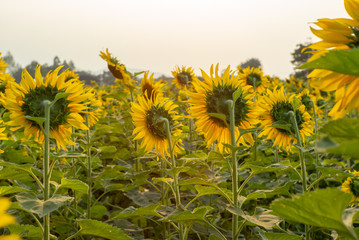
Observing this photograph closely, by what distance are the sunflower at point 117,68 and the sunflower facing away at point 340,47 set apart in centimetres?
279

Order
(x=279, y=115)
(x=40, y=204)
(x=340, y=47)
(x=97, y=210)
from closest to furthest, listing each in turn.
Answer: (x=340, y=47) < (x=40, y=204) < (x=279, y=115) < (x=97, y=210)

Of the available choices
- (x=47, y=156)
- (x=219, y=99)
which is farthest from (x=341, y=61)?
(x=219, y=99)

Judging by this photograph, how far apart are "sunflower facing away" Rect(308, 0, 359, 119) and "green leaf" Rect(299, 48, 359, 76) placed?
0.27 meters

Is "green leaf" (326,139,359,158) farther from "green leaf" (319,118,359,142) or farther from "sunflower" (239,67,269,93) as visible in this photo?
"sunflower" (239,67,269,93)

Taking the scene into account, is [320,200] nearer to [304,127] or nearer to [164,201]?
[304,127]

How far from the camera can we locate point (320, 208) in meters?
0.61

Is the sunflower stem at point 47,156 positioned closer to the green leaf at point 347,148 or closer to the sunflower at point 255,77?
the green leaf at point 347,148

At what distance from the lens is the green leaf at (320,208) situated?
23.3 inches

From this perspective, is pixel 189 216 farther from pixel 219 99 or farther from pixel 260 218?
pixel 219 99

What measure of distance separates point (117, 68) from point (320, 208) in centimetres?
313

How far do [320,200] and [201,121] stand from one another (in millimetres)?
1410

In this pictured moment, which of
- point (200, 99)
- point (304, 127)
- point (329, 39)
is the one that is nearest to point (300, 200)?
point (329, 39)

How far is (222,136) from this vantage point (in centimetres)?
202

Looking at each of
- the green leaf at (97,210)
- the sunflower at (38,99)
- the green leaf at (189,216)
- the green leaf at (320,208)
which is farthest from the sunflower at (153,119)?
the green leaf at (320,208)
